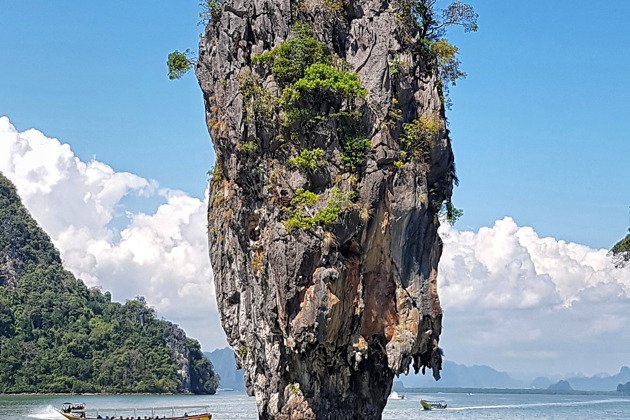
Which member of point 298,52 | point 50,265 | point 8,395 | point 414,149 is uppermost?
point 50,265

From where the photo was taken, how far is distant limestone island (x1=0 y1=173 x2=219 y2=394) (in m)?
79.9

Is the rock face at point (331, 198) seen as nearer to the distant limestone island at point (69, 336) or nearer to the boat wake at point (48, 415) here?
the boat wake at point (48, 415)

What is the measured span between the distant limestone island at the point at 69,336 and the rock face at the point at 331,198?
6259cm

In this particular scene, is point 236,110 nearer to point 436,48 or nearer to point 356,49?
point 356,49

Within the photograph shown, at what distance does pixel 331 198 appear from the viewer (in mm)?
20750

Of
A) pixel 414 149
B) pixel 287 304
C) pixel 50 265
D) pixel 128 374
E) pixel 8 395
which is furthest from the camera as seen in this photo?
pixel 50 265

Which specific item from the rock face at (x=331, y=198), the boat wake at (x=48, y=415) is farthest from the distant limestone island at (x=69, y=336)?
the rock face at (x=331, y=198)

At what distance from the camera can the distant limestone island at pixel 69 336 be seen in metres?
79.9

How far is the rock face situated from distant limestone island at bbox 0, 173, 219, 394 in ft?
205

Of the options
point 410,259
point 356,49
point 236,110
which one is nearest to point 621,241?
point 410,259

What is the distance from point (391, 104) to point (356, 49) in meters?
1.95

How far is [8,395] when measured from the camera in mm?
75812

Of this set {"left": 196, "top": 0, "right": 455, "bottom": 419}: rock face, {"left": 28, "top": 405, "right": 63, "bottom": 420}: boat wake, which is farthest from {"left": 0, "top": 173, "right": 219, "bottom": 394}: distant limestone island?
{"left": 196, "top": 0, "right": 455, "bottom": 419}: rock face

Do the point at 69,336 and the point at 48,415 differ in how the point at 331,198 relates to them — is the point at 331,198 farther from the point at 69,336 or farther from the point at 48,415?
the point at 69,336
